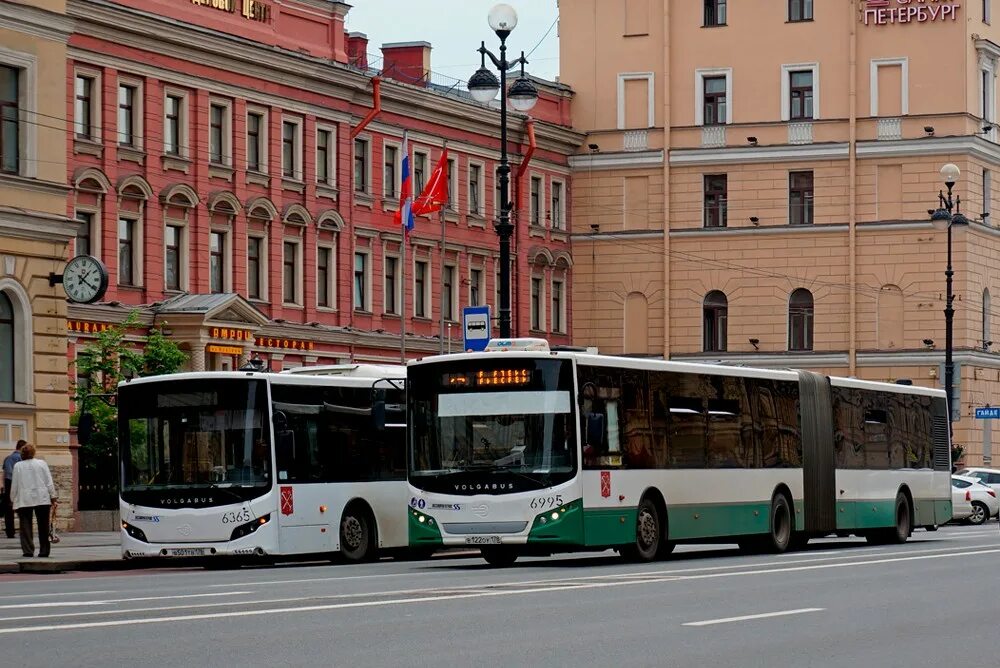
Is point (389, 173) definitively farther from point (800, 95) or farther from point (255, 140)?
point (800, 95)

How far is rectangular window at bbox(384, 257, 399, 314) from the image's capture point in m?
65.1

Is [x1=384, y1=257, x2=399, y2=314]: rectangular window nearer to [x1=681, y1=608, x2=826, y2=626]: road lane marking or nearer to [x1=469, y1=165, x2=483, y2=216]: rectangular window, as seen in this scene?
[x1=469, y1=165, x2=483, y2=216]: rectangular window

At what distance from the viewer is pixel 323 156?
61.8 metres

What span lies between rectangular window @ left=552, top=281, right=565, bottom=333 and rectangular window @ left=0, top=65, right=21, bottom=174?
3793 cm

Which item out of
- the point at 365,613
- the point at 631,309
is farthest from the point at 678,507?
the point at 631,309

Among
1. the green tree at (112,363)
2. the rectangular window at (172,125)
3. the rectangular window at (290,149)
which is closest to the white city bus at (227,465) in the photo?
the green tree at (112,363)

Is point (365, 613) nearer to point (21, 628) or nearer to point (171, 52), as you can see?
point (21, 628)

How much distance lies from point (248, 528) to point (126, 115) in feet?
88.2

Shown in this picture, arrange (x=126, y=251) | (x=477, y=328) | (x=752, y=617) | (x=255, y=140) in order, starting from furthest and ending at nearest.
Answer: (x=255, y=140) → (x=126, y=251) → (x=477, y=328) → (x=752, y=617)

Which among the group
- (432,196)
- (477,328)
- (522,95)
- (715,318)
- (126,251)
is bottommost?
(477,328)

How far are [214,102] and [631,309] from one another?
76.1ft


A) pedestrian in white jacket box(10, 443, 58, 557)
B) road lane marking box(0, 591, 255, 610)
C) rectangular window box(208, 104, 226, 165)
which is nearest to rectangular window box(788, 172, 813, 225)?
rectangular window box(208, 104, 226, 165)

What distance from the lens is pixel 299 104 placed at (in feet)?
197

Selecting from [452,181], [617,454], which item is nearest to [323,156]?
[452,181]
